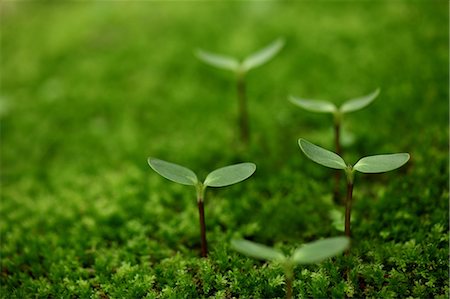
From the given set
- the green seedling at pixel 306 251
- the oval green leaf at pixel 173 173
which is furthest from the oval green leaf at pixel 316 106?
the green seedling at pixel 306 251

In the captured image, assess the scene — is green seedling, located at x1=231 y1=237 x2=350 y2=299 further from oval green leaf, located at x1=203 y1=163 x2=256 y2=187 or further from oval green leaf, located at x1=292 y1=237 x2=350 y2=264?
oval green leaf, located at x1=203 y1=163 x2=256 y2=187

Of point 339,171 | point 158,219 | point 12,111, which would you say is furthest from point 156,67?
point 339,171

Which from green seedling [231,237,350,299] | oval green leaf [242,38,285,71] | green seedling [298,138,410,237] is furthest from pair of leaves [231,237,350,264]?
oval green leaf [242,38,285,71]

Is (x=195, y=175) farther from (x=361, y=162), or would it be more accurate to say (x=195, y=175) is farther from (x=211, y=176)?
(x=361, y=162)

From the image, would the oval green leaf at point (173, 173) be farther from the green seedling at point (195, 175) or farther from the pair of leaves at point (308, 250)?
the pair of leaves at point (308, 250)

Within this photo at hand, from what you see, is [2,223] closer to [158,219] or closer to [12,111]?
[158,219]

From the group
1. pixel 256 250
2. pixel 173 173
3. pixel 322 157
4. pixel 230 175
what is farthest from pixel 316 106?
pixel 256 250
